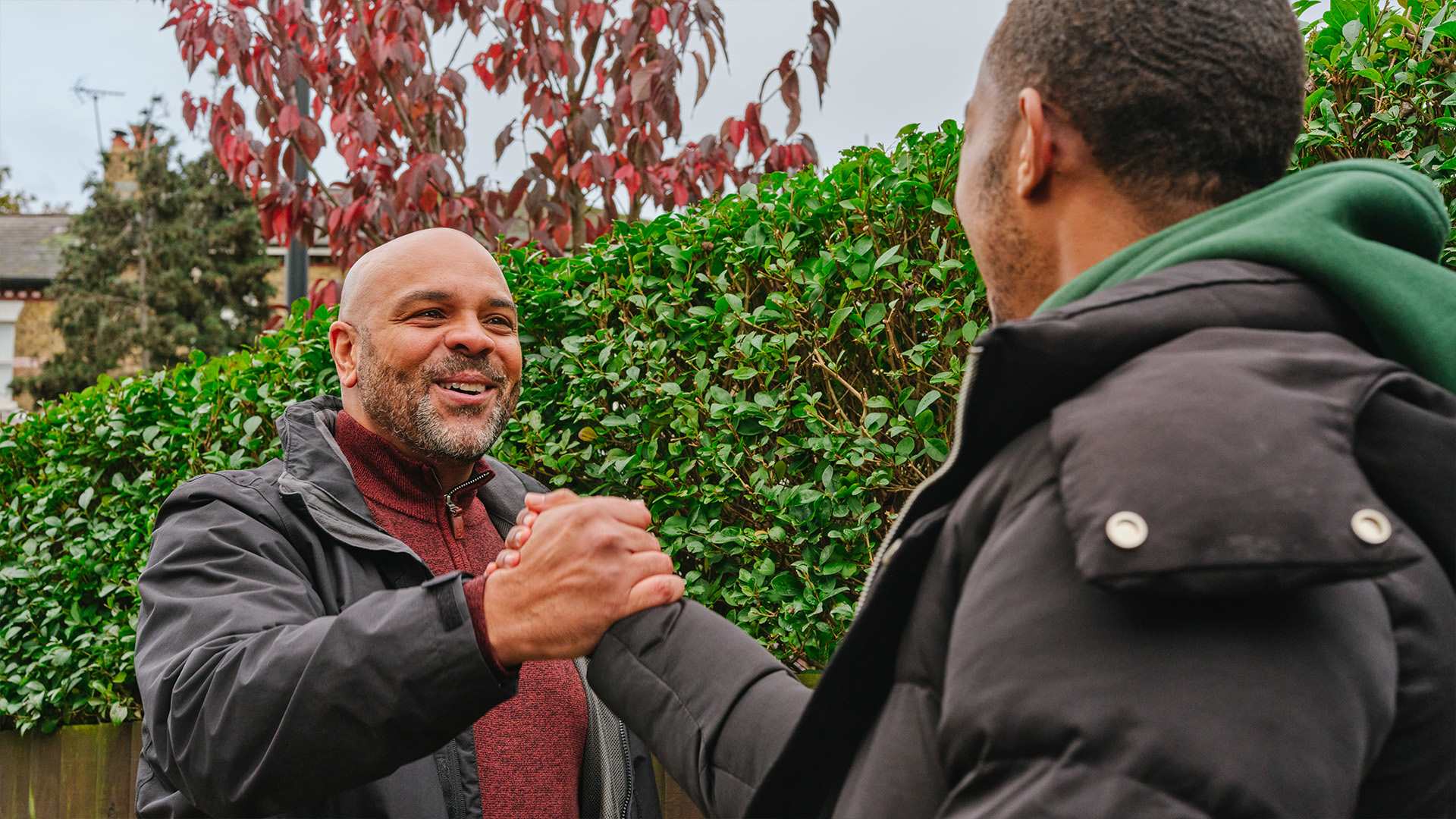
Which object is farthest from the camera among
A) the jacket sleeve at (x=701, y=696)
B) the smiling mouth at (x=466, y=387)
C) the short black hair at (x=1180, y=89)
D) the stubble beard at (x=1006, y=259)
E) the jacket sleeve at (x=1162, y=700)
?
the smiling mouth at (x=466, y=387)

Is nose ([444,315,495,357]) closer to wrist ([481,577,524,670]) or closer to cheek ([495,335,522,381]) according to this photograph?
cheek ([495,335,522,381])

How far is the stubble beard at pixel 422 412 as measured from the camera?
2947mm

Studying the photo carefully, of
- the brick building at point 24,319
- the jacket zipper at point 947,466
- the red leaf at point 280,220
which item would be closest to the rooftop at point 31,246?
the brick building at point 24,319

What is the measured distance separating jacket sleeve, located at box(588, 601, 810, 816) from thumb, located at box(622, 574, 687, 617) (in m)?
0.02

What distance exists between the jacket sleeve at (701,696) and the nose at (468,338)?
140cm

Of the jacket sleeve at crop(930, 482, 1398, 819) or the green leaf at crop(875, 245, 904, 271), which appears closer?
the jacket sleeve at crop(930, 482, 1398, 819)

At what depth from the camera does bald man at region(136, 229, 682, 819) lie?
75.9 inches

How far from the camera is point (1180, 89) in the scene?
1.34m

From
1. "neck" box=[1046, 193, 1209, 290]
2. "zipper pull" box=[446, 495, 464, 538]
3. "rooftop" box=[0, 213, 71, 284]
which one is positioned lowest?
"rooftop" box=[0, 213, 71, 284]

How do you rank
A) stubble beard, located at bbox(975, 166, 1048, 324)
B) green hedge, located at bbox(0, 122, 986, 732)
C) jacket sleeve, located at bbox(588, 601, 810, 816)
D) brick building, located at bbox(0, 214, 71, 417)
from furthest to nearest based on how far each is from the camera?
brick building, located at bbox(0, 214, 71, 417), green hedge, located at bbox(0, 122, 986, 732), jacket sleeve, located at bbox(588, 601, 810, 816), stubble beard, located at bbox(975, 166, 1048, 324)

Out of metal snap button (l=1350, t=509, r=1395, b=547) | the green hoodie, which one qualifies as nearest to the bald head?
the green hoodie

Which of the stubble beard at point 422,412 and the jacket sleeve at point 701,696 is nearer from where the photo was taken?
the jacket sleeve at point 701,696

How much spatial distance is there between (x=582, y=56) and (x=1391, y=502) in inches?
215

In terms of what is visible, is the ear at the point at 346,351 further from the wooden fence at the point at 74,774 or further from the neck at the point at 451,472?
the wooden fence at the point at 74,774
